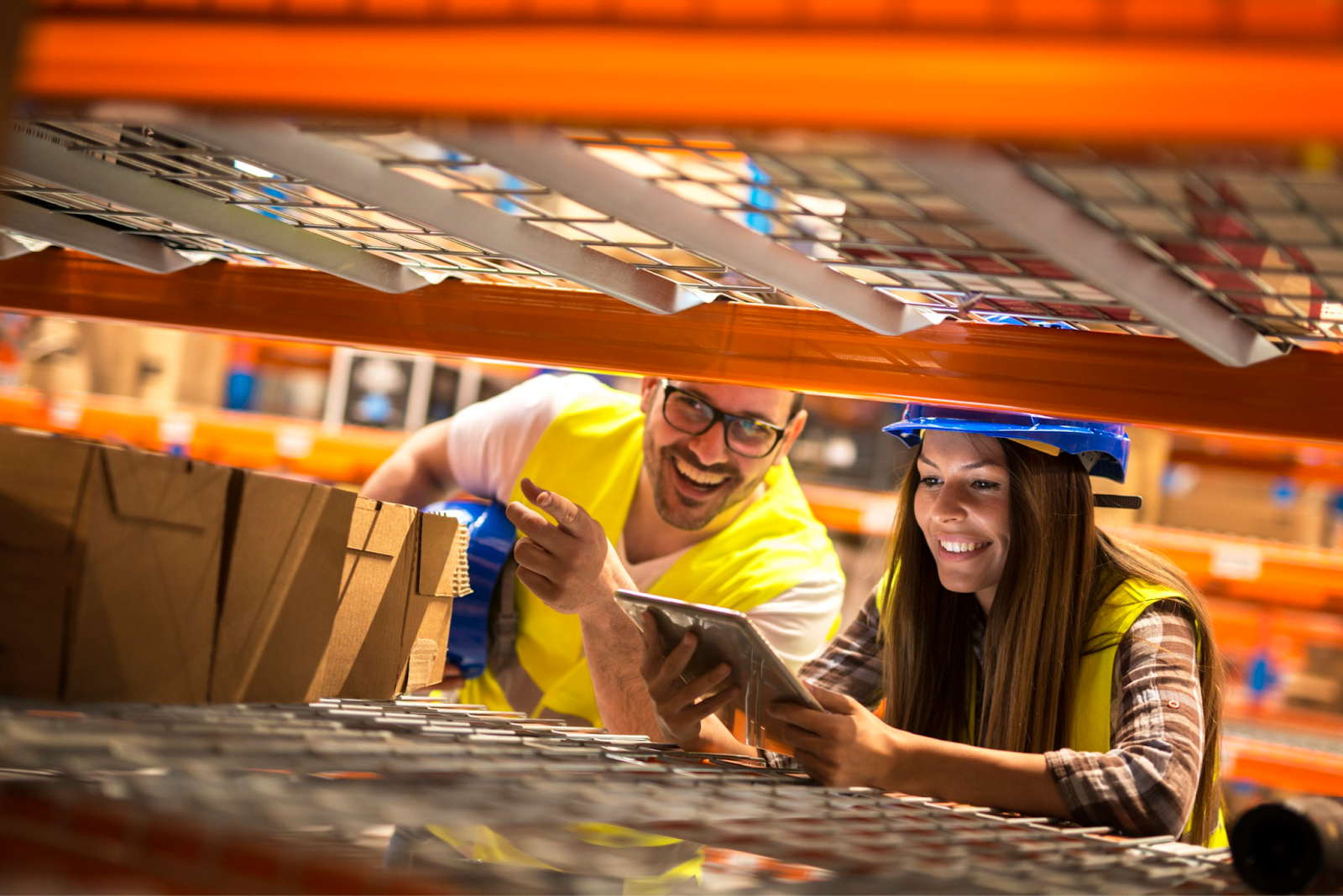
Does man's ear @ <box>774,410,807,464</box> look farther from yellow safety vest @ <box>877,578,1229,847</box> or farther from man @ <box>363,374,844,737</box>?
yellow safety vest @ <box>877,578,1229,847</box>

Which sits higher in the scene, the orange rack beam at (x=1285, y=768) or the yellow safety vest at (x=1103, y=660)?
the yellow safety vest at (x=1103, y=660)

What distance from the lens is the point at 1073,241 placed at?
790 mm

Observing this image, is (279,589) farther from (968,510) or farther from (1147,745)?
(968,510)

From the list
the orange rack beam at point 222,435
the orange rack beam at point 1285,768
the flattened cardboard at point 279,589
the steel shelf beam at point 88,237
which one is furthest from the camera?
the orange rack beam at point 222,435

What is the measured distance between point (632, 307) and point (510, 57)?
69cm

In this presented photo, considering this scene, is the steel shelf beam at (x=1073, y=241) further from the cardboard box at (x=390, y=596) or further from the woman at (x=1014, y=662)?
the cardboard box at (x=390, y=596)

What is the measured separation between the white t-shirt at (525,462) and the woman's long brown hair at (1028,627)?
0.39m

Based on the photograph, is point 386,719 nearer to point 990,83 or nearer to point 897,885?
point 897,885

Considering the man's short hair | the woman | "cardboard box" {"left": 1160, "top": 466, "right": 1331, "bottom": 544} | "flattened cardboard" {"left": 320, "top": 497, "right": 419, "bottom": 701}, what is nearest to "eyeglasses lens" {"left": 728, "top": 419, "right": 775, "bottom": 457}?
the man's short hair

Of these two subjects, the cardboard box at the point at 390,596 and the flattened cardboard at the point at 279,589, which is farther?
the cardboard box at the point at 390,596

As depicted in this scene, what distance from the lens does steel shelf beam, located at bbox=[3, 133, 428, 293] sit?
113cm

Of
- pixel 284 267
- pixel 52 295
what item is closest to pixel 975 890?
pixel 284 267

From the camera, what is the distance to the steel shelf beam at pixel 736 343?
41.1 inches

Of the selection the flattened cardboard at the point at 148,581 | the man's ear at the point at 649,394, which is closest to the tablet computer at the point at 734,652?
the flattened cardboard at the point at 148,581
